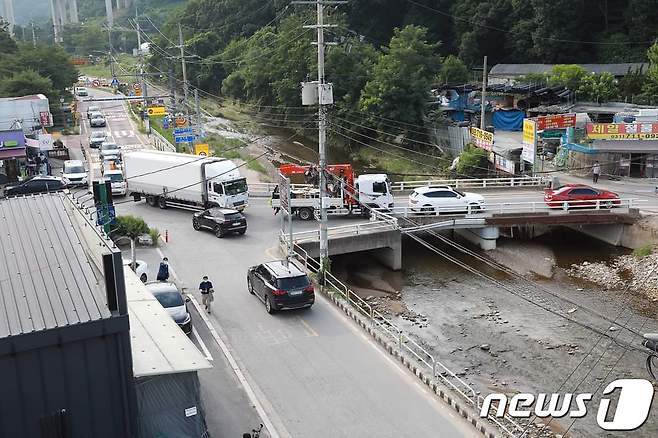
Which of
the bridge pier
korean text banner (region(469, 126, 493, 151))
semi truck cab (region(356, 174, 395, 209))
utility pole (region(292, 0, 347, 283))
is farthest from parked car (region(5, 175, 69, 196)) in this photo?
korean text banner (region(469, 126, 493, 151))

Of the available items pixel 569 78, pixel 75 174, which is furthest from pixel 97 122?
pixel 569 78

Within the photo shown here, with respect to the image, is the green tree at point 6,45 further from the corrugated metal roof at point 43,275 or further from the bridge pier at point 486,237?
the corrugated metal roof at point 43,275

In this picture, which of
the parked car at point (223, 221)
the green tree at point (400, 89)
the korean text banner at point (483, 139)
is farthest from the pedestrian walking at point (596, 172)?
the green tree at point (400, 89)

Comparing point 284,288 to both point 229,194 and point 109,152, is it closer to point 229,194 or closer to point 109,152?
point 229,194

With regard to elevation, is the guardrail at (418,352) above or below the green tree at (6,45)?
below

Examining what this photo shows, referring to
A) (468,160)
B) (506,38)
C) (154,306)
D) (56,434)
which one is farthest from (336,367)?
(506,38)

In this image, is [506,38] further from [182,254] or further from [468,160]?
[182,254]
